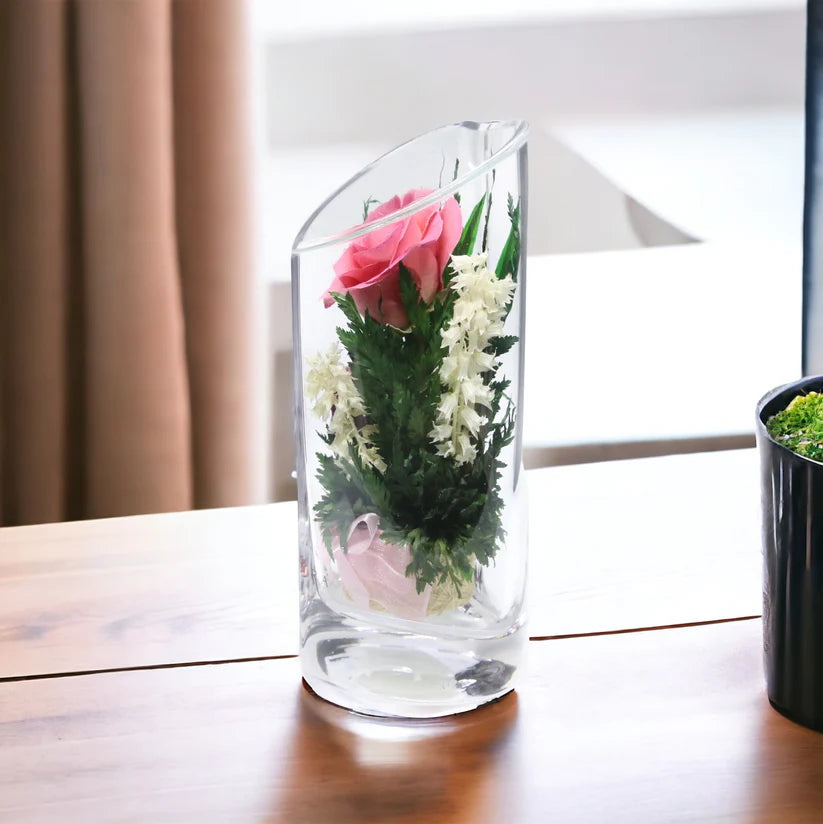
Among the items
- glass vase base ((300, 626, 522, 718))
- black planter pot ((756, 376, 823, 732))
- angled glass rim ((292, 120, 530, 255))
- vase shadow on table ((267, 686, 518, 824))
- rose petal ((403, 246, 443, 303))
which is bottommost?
vase shadow on table ((267, 686, 518, 824))

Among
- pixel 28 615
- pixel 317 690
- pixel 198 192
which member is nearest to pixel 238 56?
pixel 198 192

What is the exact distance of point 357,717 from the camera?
0.51 metres

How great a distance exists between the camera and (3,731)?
1.65 feet

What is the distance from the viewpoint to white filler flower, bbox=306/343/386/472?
471 millimetres

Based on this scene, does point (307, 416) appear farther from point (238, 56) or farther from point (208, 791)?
point (238, 56)

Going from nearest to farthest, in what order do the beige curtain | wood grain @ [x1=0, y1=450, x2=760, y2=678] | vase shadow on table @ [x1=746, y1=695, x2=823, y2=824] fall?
vase shadow on table @ [x1=746, y1=695, x2=823, y2=824] → wood grain @ [x1=0, y1=450, x2=760, y2=678] → the beige curtain

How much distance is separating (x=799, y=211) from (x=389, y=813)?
141 cm

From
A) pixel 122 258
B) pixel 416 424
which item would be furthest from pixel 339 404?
pixel 122 258

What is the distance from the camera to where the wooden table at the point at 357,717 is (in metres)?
0.45

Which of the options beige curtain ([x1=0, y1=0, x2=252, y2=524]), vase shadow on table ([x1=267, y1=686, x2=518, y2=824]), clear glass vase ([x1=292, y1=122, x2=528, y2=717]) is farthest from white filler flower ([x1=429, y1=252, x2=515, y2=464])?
beige curtain ([x1=0, y1=0, x2=252, y2=524])

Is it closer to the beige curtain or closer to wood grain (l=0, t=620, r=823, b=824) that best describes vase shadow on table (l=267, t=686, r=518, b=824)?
wood grain (l=0, t=620, r=823, b=824)

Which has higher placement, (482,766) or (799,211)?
(799,211)

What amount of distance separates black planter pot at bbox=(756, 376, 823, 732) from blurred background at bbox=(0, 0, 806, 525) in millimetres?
926

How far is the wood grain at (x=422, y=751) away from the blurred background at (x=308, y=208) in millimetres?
784
